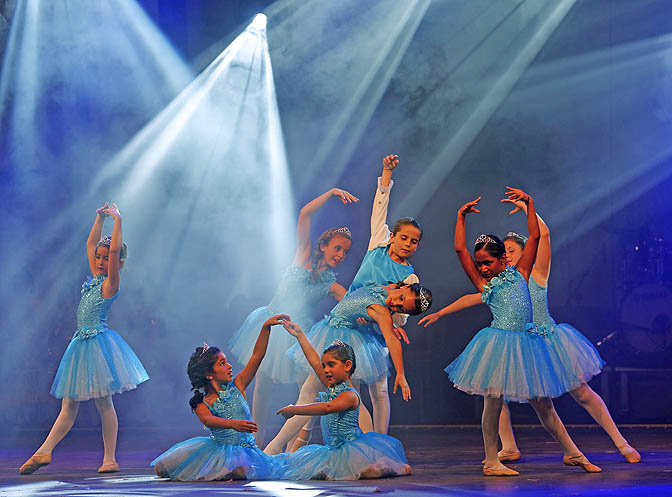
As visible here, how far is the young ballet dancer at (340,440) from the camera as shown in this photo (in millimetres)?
3805

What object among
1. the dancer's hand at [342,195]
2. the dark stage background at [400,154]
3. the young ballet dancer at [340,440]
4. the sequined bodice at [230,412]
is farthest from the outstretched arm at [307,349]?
the dark stage background at [400,154]

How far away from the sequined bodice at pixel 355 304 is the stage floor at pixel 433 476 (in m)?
0.81

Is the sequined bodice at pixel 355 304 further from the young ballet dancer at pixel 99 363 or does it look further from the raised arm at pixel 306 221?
the young ballet dancer at pixel 99 363

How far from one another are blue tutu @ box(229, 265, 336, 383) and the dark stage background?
2729 millimetres

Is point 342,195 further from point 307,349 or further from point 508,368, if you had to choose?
point 508,368

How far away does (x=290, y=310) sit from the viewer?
191 inches

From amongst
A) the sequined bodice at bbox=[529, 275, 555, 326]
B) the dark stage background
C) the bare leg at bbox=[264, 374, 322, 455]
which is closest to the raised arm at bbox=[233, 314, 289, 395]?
the bare leg at bbox=[264, 374, 322, 455]

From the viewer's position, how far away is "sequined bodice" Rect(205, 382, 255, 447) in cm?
403

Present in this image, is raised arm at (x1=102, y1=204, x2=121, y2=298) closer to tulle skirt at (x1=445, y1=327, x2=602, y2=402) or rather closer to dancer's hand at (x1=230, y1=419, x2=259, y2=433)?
dancer's hand at (x1=230, y1=419, x2=259, y2=433)

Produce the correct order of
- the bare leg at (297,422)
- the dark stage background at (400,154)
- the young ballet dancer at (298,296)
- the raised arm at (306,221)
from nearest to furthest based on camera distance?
the bare leg at (297,422), the raised arm at (306,221), the young ballet dancer at (298,296), the dark stage background at (400,154)

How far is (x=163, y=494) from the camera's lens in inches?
129

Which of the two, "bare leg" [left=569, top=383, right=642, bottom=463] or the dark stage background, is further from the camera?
the dark stage background

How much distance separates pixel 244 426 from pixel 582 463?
5.14 ft

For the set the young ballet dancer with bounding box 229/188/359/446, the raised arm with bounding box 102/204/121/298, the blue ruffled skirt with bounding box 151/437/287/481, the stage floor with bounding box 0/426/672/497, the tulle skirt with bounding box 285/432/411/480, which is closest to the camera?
the stage floor with bounding box 0/426/672/497
